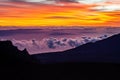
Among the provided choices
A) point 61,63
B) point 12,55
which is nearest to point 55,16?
point 61,63

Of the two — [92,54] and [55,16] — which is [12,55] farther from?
[92,54]

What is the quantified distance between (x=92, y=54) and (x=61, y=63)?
36 cm

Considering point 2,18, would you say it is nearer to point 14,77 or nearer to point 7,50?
point 7,50

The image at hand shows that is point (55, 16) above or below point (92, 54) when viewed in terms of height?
above

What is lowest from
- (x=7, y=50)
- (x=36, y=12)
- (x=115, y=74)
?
(x=115, y=74)

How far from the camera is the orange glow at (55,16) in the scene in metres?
3.22

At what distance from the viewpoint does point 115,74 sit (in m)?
3.70

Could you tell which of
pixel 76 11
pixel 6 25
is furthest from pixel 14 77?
pixel 76 11

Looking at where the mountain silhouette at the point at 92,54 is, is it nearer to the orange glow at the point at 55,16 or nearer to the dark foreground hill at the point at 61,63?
the dark foreground hill at the point at 61,63

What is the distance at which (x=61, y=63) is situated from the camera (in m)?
3.43

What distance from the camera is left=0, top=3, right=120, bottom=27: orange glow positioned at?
3.22 metres

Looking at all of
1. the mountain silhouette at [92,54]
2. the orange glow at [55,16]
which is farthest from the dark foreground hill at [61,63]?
the orange glow at [55,16]

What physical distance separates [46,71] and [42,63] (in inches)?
5.9

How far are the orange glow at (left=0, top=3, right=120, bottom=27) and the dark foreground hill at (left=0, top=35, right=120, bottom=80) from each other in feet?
0.73
